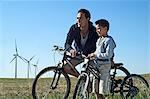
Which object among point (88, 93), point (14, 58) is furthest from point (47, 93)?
point (14, 58)

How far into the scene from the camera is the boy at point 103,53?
7.49 metres

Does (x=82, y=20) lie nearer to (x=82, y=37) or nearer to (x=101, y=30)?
(x=82, y=37)

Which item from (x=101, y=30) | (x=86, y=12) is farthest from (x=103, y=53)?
(x=86, y=12)

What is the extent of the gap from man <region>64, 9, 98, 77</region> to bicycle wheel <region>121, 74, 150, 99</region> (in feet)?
3.10

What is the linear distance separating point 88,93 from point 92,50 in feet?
3.19

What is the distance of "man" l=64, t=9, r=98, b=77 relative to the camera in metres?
8.16

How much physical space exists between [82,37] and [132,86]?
1.42 meters

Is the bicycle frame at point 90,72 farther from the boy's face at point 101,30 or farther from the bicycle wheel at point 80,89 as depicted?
the boy's face at point 101,30

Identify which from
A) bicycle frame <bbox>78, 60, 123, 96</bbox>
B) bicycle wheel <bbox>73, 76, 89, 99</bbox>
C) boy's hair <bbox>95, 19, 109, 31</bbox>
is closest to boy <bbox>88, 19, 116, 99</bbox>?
boy's hair <bbox>95, 19, 109, 31</bbox>

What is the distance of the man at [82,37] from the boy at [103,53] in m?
0.41

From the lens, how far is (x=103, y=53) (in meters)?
7.50

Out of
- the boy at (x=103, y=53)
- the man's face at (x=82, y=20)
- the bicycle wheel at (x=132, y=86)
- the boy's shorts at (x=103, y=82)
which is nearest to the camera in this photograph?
the boy at (x=103, y=53)

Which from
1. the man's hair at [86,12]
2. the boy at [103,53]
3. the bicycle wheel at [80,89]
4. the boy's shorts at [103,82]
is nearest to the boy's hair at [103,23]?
the boy at [103,53]

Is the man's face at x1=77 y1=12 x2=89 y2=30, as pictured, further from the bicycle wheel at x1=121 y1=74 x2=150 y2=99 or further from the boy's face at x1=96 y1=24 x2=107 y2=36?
the bicycle wheel at x1=121 y1=74 x2=150 y2=99
